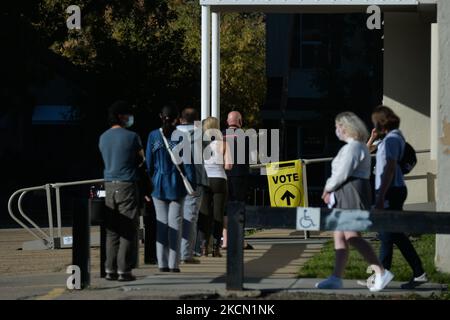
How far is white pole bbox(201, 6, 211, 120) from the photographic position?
61.6 feet

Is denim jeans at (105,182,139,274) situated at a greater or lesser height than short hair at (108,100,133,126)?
lesser

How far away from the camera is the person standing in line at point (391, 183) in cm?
1222

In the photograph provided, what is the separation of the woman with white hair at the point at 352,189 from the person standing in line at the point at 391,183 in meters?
0.34

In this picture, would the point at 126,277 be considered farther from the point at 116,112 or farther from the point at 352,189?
the point at 352,189

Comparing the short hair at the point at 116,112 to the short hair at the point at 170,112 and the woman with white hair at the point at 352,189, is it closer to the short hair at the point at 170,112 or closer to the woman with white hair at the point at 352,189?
the short hair at the point at 170,112

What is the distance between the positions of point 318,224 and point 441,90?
2.80 meters

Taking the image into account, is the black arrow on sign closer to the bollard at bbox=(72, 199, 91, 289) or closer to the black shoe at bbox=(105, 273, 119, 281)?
the black shoe at bbox=(105, 273, 119, 281)

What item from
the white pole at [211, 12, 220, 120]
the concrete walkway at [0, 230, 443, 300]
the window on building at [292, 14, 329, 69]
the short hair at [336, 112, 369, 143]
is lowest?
the concrete walkway at [0, 230, 443, 300]

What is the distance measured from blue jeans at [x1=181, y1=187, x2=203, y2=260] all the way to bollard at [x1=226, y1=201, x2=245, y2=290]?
309 centimetres

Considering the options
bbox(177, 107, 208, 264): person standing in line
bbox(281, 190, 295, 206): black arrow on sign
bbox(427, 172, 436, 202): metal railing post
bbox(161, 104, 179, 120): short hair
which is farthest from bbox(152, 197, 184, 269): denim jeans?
bbox(427, 172, 436, 202): metal railing post

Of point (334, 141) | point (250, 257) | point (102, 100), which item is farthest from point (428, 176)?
point (334, 141)

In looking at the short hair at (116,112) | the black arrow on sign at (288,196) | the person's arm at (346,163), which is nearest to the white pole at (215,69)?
the black arrow on sign at (288,196)

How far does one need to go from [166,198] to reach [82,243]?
167 cm

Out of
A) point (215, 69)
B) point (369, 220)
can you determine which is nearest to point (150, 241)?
point (369, 220)
